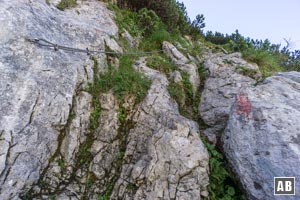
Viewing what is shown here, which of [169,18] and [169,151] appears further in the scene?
[169,18]

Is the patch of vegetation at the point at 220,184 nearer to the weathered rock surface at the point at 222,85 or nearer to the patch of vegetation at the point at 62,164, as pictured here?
the weathered rock surface at the point at 222,85

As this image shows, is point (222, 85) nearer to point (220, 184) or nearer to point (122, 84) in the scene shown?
point (122, 84)

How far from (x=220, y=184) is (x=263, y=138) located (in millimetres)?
994

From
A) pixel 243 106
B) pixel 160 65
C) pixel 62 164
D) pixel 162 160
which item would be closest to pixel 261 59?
pixel 160 65

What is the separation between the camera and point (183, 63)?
6.79 meters

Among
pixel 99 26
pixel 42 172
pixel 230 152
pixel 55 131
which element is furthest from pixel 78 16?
pixel 230 152

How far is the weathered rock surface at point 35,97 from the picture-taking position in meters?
3.88

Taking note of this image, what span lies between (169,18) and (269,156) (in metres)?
6.32

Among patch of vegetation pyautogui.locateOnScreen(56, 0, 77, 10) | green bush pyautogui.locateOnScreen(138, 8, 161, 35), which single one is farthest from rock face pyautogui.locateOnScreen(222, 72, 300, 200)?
patch of vegetation pyautogui.locateOnScreen(56, 0, 77, 10)

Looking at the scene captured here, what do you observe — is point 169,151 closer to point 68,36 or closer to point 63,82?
point 63,82

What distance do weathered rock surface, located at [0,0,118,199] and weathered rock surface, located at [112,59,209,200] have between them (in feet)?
3.08

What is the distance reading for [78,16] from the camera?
6.62m

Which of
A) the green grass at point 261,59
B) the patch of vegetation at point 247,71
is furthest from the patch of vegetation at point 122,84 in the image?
the green grass at point 261,59

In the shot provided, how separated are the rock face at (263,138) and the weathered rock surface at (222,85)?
1.77ft
